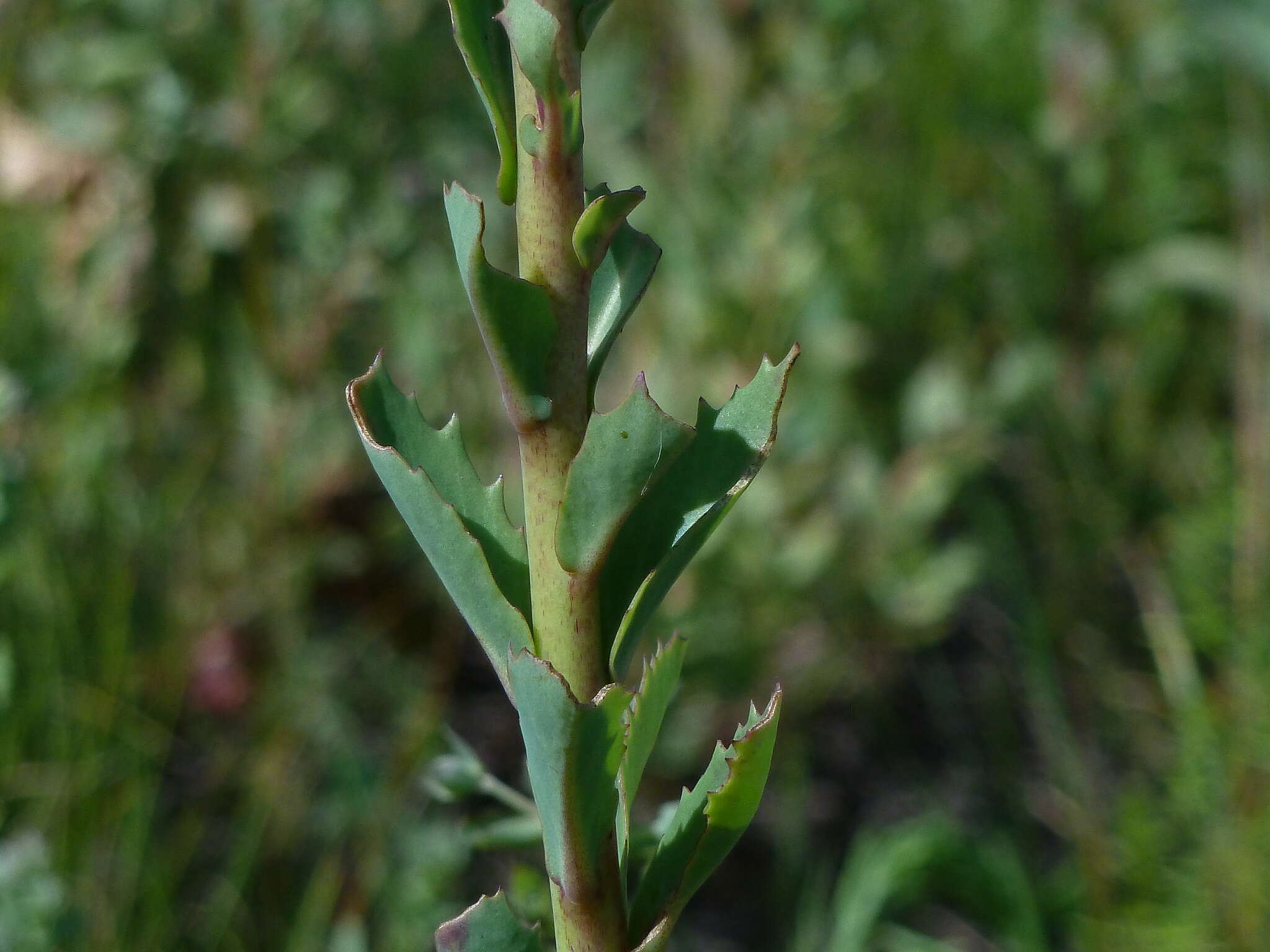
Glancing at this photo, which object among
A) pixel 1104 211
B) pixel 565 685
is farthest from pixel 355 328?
pixel 565 685

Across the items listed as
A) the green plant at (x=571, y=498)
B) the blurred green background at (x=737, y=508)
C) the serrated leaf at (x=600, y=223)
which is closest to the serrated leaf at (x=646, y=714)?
the green plant at (x=571, y=498)

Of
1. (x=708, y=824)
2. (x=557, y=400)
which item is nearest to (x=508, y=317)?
(x=557, y=400)

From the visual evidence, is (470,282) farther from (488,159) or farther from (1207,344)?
(1207,344)

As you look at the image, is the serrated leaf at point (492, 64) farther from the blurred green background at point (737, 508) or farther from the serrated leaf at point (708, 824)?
the blurred green background at point (737, 508)

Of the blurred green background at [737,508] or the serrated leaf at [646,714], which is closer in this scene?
the serrated leaf at [646,714]

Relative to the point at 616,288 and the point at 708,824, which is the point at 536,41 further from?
the point at 708,824

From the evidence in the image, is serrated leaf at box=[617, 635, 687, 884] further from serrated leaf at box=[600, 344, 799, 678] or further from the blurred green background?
the blurred green background
